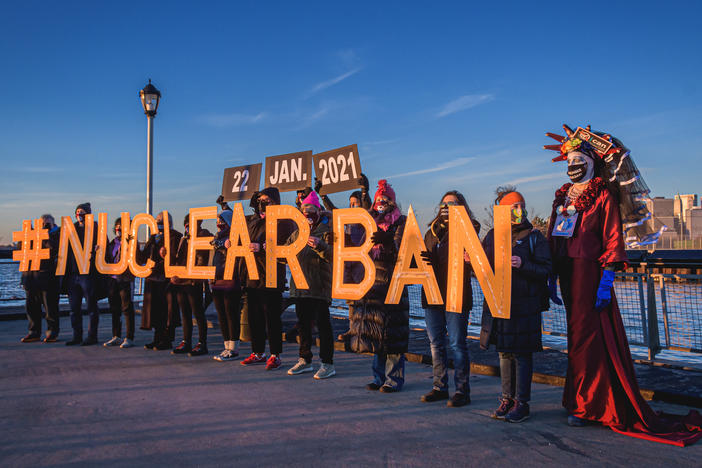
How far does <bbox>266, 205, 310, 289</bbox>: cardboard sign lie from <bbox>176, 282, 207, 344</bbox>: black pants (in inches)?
67.7

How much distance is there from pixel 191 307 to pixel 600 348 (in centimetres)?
564

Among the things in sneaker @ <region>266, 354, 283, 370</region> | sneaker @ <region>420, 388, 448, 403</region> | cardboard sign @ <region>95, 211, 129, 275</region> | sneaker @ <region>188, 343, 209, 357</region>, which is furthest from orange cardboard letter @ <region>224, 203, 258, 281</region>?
Answer: sneaker @ <region>420, 388, 448, 403</region>

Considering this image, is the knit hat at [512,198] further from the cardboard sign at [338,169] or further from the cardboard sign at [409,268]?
the cardboard sign at [338,169]

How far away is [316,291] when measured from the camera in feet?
19.4

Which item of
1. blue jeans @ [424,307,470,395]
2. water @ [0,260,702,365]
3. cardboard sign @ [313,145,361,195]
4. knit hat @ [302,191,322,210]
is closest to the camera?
blue jeans @ [424,307,470,395]

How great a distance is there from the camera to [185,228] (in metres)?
7.70

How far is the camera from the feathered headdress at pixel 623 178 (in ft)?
14.0

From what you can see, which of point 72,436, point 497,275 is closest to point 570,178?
point 497,275

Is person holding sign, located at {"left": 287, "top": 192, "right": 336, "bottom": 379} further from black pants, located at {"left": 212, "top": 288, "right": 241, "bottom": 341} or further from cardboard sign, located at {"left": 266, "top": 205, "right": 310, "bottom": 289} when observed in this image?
A: black pants, located at {"left": 212, "top": 288, "right": 241, "bottom": 341}

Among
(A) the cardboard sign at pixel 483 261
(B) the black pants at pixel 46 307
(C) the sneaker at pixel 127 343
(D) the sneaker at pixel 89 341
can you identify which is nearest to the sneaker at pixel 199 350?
(C) the sneaker at pixel 127 343

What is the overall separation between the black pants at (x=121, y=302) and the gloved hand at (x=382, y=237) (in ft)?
15.6

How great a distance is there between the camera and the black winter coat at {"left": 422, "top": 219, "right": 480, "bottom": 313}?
4.79 metres

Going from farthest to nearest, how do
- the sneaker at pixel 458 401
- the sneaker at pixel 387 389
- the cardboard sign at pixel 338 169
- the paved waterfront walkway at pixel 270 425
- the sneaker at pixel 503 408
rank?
1. the cardboard sign at pixel 338 169
2. the sneaker at pixel 387 389
3. the sneaker at pixel 458 401
4. the sneaker at pixel 503 408
5. the paved waterfront walkway at pixel 270 425

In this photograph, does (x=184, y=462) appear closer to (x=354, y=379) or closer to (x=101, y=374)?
(x=354, y=379)
